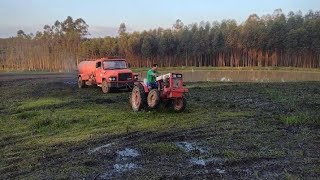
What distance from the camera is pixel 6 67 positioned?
112125 mm

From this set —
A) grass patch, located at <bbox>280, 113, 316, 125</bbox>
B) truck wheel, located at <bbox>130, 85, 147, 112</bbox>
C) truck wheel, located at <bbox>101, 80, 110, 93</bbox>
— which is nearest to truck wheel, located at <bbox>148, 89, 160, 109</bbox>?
truck wheel, located at <bbox>130, 85, 147, 112</bbox>

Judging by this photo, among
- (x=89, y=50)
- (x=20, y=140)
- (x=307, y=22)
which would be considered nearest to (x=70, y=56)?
(x=89, y=50)

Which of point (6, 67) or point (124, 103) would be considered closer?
point (124, 103)

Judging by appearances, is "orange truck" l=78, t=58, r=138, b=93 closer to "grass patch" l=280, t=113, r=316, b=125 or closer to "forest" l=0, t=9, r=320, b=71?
"grass patch" l=280, t=113, r=316, b=125

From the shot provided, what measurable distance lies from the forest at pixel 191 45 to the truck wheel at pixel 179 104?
2330 inches

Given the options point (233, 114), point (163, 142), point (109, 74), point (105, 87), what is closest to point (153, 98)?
point (233, 114)

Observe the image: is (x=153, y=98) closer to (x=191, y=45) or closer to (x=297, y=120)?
(x=297, y=120)

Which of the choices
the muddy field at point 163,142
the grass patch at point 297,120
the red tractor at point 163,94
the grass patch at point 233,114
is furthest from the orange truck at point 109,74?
the grass patch at point 297,120

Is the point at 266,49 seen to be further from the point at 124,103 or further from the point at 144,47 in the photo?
the point at 124,103

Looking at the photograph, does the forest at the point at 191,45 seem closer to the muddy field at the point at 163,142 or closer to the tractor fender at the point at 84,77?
the tractor fender at the point at 84,77

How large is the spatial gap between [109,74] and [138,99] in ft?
28.2

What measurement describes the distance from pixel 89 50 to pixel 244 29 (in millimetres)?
38904

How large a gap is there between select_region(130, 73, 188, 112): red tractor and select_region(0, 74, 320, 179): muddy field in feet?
1.43

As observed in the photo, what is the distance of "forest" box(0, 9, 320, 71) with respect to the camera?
74.8 m
